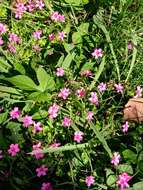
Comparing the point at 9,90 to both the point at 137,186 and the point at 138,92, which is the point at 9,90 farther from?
the point at 137,186

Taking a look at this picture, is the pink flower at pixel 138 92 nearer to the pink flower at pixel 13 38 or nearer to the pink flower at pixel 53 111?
the pink flower at pixel 53 111

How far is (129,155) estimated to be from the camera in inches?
95.3

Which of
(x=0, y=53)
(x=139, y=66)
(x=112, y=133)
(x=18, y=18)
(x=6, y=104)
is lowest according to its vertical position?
(x=112, y=133)

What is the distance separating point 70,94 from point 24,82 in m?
0.32

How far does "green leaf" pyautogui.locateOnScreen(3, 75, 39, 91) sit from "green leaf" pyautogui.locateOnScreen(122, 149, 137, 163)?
0.72m

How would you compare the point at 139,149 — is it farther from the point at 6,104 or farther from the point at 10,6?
the point at 10,6

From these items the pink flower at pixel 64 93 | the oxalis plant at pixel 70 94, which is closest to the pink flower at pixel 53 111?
the oxalis plant at pixel 70 94

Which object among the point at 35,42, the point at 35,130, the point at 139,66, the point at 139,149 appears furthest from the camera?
the point at 35,42

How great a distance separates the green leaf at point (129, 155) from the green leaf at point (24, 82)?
719mm

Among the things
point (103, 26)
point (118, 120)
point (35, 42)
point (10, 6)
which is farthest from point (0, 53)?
point (118, 120)

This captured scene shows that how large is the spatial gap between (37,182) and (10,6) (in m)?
1.53

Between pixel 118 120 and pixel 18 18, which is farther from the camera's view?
pixel 18 18

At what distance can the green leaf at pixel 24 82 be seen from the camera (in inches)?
108

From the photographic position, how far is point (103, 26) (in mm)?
3070
